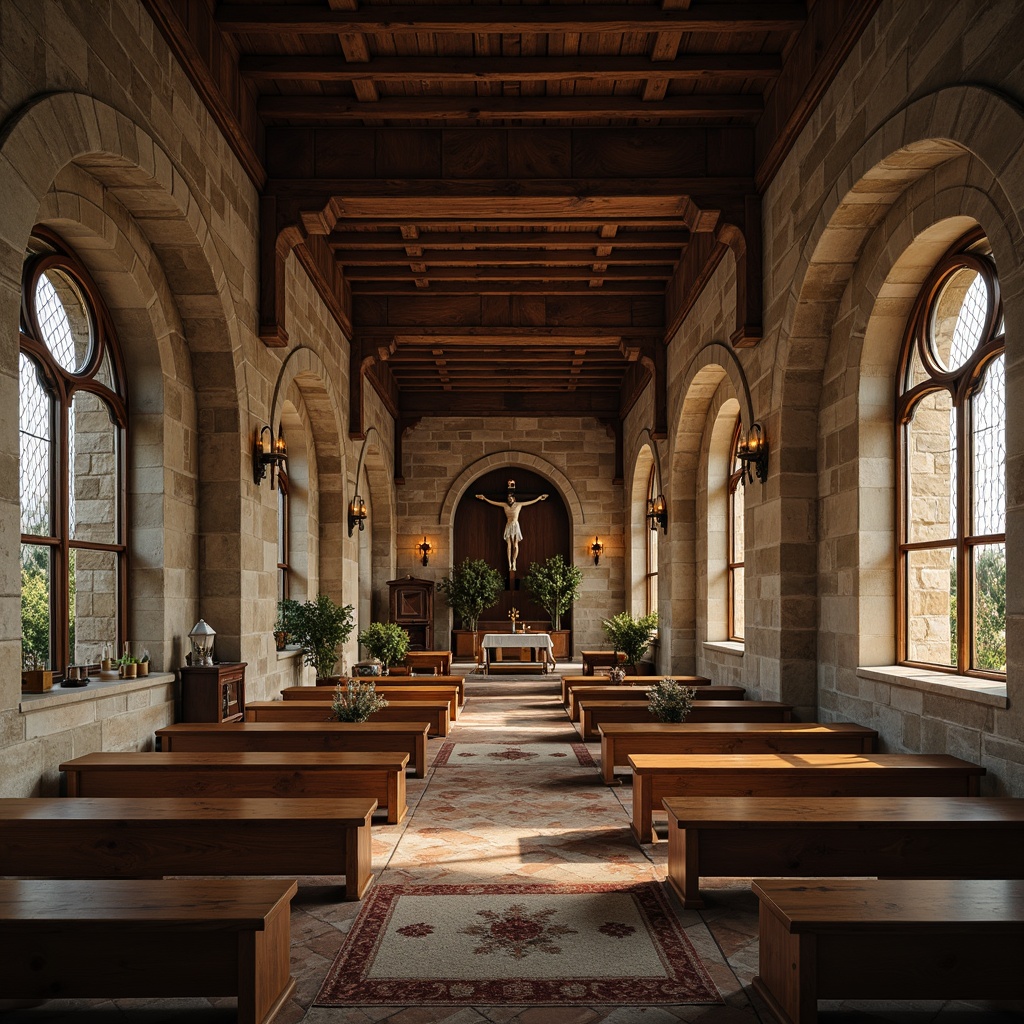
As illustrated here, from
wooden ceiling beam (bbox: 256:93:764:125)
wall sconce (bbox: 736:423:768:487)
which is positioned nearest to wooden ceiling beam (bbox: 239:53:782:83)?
wooden ceiling beam (bbox: 256:93:764:125)

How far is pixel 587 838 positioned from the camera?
476 cm

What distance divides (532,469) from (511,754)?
922 centimetres

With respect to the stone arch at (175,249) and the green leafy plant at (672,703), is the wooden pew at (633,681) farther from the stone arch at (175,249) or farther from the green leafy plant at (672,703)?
the stone arch at (175,249)

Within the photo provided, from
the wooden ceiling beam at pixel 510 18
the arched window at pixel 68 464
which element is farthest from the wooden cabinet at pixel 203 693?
the wooden ceiling beam at pixel 510 18

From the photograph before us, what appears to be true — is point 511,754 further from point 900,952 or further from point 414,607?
point 414,607

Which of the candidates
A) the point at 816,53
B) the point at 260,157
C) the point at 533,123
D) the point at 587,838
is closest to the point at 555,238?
the point at 533,123

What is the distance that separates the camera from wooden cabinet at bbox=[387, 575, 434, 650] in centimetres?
1483

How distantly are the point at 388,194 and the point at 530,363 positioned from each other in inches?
260

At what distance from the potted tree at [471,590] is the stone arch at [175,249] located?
354 inches

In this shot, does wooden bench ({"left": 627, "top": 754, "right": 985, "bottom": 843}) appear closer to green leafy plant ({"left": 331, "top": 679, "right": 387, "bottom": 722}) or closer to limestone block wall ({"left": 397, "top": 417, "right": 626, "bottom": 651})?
green leafy plant ({"left": 331, "top": 679, "right": 387, "bottom": 722})

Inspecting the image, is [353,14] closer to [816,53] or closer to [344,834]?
[816,53]

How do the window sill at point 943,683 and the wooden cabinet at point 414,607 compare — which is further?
the wooden cabinet at point 414,607

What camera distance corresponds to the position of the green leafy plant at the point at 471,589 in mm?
15633

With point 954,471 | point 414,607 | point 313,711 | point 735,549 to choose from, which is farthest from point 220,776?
point 414,607
